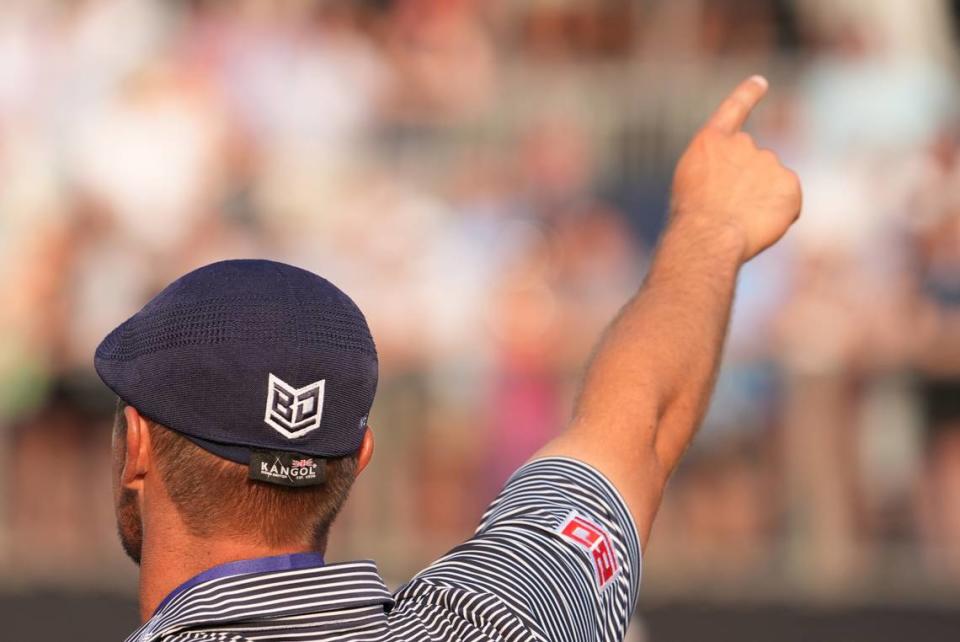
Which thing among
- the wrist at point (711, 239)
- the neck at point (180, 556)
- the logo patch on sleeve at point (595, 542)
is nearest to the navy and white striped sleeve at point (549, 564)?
the logo patch on sleeve at point (595, 542)

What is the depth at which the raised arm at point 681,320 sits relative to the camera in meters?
2.55

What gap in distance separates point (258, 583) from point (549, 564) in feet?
1.50

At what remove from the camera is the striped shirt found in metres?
1.95

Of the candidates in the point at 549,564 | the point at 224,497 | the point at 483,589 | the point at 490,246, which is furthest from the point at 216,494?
the point at 490,246

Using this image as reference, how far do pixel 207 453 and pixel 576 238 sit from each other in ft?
25.5

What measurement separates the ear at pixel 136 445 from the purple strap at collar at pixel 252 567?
156 mm

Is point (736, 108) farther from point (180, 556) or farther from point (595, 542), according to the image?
point (180, 556)

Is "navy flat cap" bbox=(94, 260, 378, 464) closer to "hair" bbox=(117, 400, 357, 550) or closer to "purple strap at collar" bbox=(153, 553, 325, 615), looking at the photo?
"hair" bbox=(117, 400, 357, 550)

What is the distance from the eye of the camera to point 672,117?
1039 centimetres

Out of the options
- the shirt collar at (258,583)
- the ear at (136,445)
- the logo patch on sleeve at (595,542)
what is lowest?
the logo patch on sleeve at (595,542)

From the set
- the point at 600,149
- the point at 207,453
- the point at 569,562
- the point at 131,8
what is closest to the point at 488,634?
the point at 569,562

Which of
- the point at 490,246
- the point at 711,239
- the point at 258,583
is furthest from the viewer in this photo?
the point at 490,246

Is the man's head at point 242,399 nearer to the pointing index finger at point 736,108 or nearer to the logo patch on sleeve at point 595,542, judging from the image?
the logo patch on sleeve at point 595,542

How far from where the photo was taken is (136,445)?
2051mm
